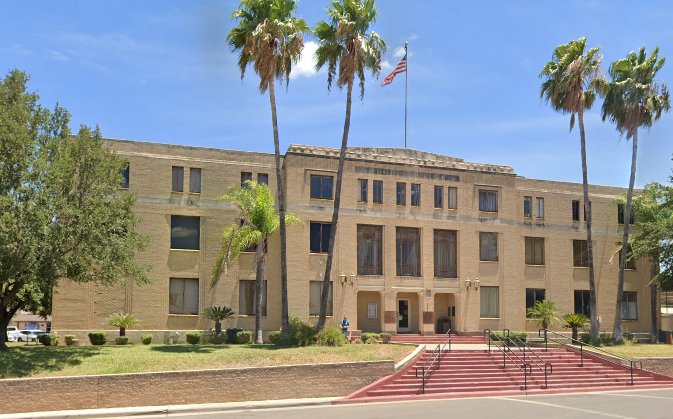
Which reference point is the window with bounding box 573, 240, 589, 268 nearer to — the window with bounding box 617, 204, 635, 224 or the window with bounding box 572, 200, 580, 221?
the window with bounding box 572, 200, 580, 221

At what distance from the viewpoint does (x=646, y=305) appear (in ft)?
156

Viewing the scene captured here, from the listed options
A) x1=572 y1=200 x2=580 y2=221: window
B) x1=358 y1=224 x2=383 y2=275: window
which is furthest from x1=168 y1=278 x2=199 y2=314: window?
x1=572 y1=200 x2=580 y2=221: window

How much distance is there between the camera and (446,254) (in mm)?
42375

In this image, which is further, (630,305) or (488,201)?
(630,305)

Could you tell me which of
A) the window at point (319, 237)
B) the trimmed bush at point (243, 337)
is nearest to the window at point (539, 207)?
the window at point (319, 237)

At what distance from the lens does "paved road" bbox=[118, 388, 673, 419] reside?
70.7 ft

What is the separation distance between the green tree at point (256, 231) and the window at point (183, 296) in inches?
107

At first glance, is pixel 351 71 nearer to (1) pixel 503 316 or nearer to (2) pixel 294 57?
(2) pixel 294 57

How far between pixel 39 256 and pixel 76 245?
137cm

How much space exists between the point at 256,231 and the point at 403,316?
13.8 m

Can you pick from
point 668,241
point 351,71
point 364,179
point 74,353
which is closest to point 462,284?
point 364,179

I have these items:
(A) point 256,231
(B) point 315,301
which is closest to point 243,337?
(A) point 256,231

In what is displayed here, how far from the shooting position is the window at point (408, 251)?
135 ft

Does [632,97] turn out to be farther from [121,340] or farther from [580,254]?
[121,340]
